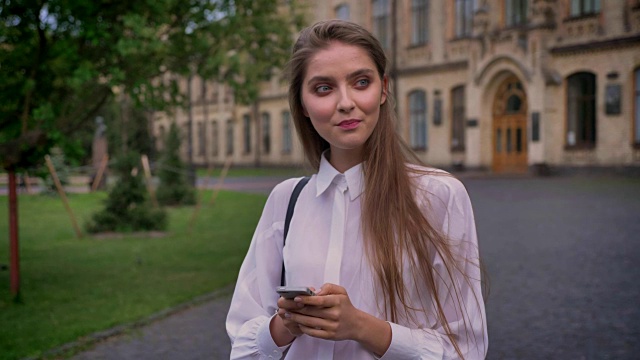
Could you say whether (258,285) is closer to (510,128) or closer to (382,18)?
(510,128)

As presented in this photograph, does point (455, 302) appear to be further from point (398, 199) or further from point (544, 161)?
point (544, 161)

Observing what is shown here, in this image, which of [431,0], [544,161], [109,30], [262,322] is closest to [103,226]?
[109,30]

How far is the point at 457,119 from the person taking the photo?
36.0 meters

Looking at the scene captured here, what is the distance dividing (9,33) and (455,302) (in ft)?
24.7

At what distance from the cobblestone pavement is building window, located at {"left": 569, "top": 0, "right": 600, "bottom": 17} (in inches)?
602

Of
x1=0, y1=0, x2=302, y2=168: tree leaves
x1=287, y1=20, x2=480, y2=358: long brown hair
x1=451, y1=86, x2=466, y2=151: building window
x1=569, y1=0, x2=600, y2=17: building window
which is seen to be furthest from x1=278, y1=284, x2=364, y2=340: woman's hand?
x1=451, y1=86, x2=466, y2=151: building window

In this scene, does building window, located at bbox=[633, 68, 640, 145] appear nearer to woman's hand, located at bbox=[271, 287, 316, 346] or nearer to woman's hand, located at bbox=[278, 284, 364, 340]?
woman's hand, located at bbox=[271, 287, 316, 346]

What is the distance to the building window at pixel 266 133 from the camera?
5091 cm

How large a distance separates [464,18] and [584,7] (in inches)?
270

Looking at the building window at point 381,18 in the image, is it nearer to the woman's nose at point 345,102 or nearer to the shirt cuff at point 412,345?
the woman's nose at point 345,102

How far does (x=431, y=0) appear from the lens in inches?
1455

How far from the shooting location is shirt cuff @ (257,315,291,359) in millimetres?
2135

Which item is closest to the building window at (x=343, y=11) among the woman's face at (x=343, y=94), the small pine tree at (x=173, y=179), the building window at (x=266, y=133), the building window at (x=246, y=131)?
the building window at (x=266, y=133)

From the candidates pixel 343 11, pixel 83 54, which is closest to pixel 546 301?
pixel 83 54
